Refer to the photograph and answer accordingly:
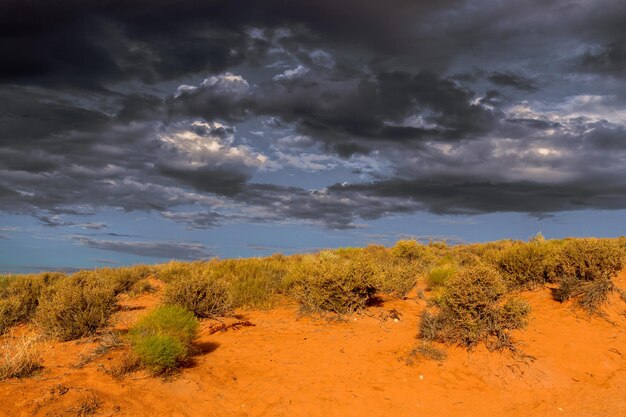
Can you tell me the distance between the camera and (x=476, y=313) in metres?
9.48

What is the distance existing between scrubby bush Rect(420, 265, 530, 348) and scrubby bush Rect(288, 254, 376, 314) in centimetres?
294

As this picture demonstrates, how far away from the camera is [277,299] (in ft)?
48.1

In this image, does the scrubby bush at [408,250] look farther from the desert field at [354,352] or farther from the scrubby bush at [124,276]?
the scrubby bush at [124,276]

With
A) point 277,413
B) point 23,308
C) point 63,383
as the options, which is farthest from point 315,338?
point 23,308

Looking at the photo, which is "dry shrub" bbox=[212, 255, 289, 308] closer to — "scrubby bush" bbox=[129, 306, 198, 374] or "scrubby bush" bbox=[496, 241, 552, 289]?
"scrubby bush" bbox=[129, 306, 198, 374]

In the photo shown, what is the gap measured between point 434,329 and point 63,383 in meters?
7.11

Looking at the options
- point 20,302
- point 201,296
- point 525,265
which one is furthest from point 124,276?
point 525,265

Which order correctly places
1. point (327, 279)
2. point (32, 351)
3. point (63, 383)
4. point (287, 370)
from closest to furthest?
1. point (63, 383)
2. point (32, 351)
3. point (287, 370)
4. point (327, 279)

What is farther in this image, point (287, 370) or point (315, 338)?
point (315, 338)

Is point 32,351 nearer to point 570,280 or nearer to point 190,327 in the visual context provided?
point 190,327

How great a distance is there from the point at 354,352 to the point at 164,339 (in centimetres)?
406

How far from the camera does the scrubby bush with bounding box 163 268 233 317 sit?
1212cm

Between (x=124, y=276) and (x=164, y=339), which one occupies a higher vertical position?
(x=124, y=276)

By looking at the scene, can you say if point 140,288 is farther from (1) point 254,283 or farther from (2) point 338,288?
(2) point 338,288
